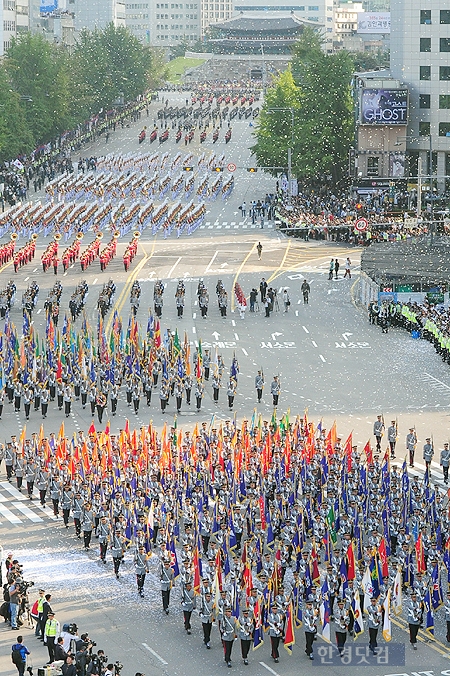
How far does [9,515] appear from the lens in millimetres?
44094

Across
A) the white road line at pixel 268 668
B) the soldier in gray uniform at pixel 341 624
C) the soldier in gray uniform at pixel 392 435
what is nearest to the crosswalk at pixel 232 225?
the soldier in gray uniform at pixel 392 435

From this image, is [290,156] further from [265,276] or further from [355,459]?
[355,459]

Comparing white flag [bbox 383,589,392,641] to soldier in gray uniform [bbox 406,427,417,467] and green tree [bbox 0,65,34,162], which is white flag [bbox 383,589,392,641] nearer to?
soldier in gray uniform [bbox 406,427,417,467]

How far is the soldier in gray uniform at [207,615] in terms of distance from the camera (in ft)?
113

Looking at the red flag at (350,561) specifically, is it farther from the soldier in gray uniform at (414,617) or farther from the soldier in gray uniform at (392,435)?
the soldier in gray uniform at (392,435)

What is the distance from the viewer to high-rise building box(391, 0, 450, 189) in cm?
11756

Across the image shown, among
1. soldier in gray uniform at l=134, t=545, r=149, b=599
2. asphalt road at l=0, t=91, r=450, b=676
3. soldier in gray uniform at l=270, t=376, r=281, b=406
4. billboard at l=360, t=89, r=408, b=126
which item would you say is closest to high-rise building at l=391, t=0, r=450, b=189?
billboard at l=360, t=89, r=408, b=126

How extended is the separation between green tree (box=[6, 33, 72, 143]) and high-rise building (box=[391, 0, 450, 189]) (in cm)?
4116

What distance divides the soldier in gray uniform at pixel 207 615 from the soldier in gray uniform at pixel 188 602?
0.68 meters

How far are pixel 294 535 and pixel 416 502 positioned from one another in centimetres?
364

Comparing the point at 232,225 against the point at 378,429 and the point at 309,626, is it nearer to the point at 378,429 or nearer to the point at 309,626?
the point at 378,429

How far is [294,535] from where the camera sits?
1507 inches

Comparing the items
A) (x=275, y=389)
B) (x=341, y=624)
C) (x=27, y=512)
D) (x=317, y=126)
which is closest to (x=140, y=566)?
(x=341, y=624)

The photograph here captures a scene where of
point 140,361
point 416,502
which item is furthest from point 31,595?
point 140,361
